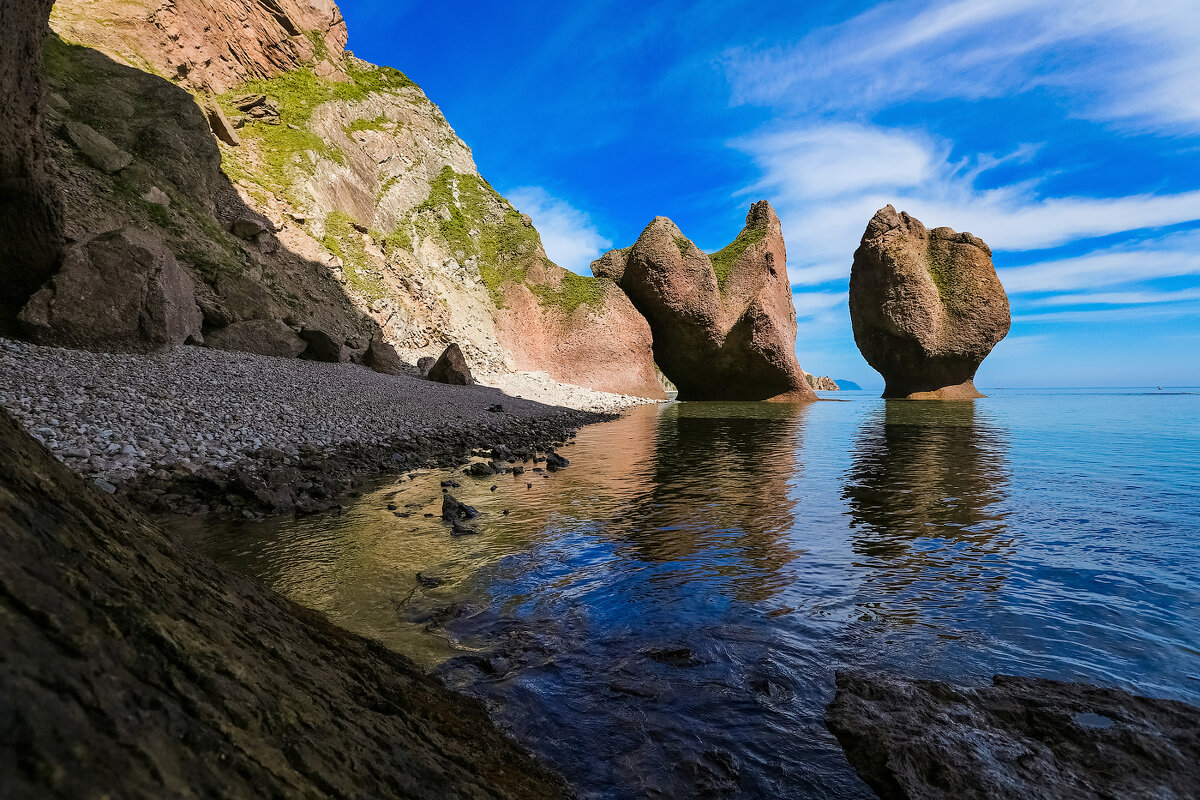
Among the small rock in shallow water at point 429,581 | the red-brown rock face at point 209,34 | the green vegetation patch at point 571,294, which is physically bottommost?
the small rock in shallow water at point 429,581

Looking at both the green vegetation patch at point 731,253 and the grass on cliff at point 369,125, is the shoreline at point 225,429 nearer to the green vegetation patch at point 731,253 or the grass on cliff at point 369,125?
the grass on cliff at point 369,125

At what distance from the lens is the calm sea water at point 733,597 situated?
353 cm

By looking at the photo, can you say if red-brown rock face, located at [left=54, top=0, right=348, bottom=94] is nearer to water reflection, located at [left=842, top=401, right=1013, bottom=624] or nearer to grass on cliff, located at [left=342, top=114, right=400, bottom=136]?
grass on cliff, located at [left=342, top=114, right=400, bottom=136]

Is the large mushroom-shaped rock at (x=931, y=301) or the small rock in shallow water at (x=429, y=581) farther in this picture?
the large mushroom-shaped rock at (x=931, y=301)

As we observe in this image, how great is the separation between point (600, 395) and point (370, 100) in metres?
26.9

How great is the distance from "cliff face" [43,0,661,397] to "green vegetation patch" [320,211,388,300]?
121 mm

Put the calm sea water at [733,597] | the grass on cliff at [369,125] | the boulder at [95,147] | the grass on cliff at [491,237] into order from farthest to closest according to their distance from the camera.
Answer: the grass on cliff at [491,237], the grass on cliff at [369,125], the boulder at [95,147], the calm sea water at [733,597]

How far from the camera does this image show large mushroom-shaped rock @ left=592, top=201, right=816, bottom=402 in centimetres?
4572

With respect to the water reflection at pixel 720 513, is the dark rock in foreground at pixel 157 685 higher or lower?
higher

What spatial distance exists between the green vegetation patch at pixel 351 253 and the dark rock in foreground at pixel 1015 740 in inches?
1150

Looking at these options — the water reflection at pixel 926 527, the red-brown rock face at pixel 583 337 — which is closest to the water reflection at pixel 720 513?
the water reflection at pixel 926 527

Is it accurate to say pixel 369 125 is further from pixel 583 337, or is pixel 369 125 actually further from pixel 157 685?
pixel 157 685

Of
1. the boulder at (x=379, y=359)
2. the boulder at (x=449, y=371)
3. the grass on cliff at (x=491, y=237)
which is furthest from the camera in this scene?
the grass on cliff at (x=491, y=237)

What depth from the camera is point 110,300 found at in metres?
11.8
